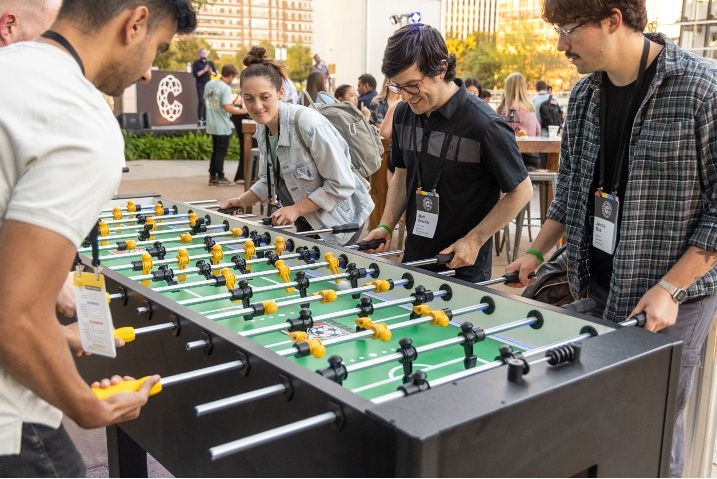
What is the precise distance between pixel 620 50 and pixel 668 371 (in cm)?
90

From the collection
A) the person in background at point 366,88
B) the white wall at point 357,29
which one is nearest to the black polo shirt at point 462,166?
the person in background at point 366,88

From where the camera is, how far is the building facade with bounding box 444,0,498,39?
116ft

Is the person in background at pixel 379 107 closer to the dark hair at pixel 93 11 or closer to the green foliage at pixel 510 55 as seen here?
the dark hair at pixel 93 11

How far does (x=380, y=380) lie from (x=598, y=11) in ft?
3.78

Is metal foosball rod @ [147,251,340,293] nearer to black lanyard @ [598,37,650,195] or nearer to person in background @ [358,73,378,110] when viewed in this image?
black lanyard @ [598,37,650,195]

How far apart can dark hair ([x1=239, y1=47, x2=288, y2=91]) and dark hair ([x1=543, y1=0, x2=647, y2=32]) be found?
1.85 metres

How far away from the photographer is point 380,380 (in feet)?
5.69

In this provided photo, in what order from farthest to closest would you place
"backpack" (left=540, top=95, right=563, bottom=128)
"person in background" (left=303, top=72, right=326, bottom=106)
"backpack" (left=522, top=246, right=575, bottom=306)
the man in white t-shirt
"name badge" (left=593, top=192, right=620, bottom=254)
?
1. "backpack" (left=540, top=95, right=563, bottom=128)
2. "person in background" (left=303, top=72, right=326, bottom=106)
3. "backpack" (left=522, top=246, right=575, bottom=306)
4. "name badge" (left=593, top=192, right=620, bottom=254)
5. the man in white t-shirt

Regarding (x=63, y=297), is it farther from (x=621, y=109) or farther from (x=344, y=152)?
(x=344, y=152)

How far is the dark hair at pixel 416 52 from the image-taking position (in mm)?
2631

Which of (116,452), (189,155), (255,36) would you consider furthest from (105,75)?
(255,36)

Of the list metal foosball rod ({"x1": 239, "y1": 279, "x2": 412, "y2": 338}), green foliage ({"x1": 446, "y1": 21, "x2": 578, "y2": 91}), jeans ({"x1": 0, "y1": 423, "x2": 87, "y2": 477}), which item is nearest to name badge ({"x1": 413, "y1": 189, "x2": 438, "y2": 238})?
metal foosball rod ({"x1": 239, "y1": 279, "x2": 412, "y2": 338})

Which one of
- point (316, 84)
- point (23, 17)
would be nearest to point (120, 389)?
point (23, 17)

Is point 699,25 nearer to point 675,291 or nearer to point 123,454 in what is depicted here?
point 675,291
